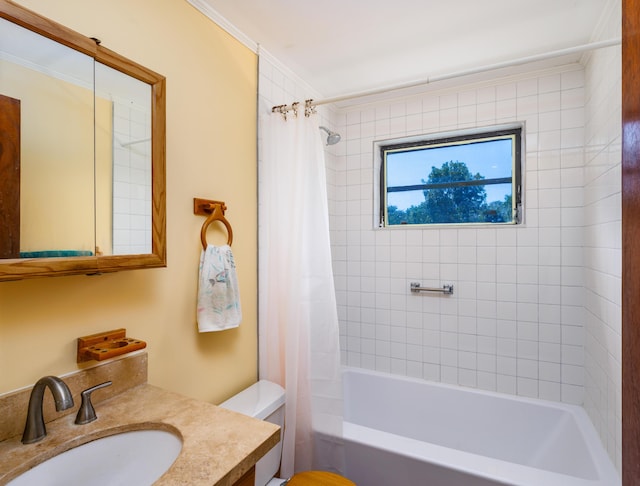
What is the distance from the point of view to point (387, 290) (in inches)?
103

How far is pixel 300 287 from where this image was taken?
1740 millimetres

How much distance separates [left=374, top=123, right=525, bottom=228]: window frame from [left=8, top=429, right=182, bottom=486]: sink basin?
203 cm

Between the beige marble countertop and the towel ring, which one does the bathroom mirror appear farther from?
the beige marble countertop

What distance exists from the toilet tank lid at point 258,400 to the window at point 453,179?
149 cm

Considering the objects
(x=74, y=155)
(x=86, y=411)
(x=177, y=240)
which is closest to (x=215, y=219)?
(x=177, y=240)

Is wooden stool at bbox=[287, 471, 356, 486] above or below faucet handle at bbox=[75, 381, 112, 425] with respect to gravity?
below

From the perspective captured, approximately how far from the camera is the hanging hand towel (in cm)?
150

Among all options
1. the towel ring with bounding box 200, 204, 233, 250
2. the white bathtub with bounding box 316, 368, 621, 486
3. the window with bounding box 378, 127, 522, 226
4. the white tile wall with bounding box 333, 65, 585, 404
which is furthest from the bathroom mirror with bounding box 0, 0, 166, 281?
the window with bounding box 378, 127, 522, 226

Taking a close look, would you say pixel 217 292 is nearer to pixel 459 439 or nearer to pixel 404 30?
pixel 404 30

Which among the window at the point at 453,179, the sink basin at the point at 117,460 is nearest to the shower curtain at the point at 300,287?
the sink basin at the point at 117,460

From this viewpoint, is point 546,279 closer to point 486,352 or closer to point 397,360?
point 486,352

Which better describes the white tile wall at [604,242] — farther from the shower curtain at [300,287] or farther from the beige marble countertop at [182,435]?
the beige marble countertop at [182,435]

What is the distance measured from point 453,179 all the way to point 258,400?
1.95 metres

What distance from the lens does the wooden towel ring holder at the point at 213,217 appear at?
1539mm
